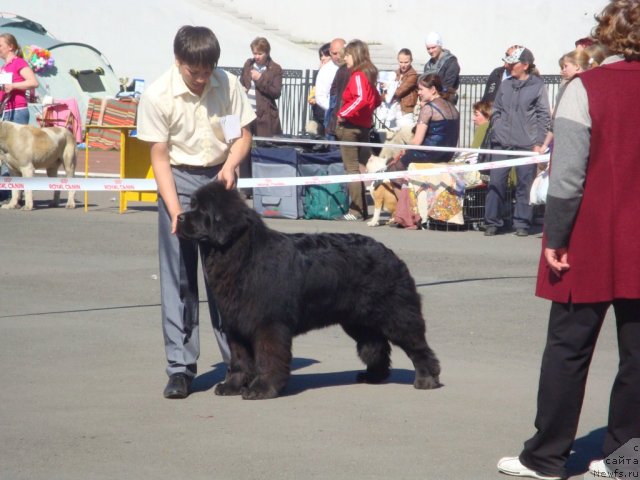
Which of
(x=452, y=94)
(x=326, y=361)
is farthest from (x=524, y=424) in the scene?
(x=452, y=94)

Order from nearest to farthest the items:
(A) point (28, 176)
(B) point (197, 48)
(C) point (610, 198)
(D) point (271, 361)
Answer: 1. (C) point (610, 198)
2. (B) point (197, 48)
3. (D) point (271, 361)
4. (A) point (28, 176)

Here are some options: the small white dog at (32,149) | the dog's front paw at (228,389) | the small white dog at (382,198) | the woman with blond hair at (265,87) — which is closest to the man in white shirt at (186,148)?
the dog's front paw at (228,389)

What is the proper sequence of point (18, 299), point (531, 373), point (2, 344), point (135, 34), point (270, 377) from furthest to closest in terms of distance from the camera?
point (135, 34) → point (18, 299) → point (2, 344) → point (531, 373) → point (270, 377)

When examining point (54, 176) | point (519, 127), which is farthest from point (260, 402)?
point (54, 176)

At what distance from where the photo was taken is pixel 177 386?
20.0 feet

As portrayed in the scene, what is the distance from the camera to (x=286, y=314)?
234 inches

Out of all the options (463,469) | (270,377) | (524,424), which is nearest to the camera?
(463,469)

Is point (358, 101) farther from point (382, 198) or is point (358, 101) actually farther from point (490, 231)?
point (490, 231)

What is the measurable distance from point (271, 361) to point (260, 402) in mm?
241

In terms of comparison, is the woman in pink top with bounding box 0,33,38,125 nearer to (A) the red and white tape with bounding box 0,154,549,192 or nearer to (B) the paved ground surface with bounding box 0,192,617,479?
(A) the red and white tape with bounding box 0,154,549,192

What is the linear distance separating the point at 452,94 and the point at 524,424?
877 centimetres

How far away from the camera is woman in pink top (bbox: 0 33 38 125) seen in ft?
48.5

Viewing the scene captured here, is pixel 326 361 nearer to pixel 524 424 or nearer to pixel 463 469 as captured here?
pixel 524 424

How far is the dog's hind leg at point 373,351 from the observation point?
21.3 ft
